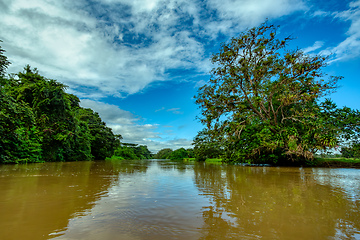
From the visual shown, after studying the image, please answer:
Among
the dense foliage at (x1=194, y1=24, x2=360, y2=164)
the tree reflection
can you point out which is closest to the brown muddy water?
the tree reflection

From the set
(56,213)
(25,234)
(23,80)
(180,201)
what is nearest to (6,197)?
(56,213)

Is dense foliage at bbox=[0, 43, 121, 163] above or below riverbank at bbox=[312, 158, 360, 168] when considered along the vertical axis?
above

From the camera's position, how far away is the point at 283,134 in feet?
56.0

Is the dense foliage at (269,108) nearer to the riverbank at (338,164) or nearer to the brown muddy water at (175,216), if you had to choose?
the riverbank at (338,164)

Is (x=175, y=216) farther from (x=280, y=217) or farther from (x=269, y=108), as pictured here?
(x=269, y=108)

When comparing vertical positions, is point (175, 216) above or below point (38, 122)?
below

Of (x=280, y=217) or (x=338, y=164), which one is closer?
(x=280, y=217)

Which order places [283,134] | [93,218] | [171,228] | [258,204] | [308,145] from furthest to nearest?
[283,134] → [308,145] → [258,204] → [93,218] → [171,228]

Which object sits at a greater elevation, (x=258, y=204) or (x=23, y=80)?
(x=23, y=80)

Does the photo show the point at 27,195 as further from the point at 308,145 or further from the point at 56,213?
the point at 308,145

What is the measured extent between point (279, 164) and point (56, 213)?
69.6 ft

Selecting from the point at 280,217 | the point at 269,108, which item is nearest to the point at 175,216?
the point at 280,217

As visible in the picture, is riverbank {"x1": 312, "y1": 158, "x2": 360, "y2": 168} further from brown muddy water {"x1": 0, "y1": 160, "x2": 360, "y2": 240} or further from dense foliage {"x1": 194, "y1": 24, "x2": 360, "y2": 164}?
brown muddy water {"x1": 0, "y1": 160, "x2": 360, "y2": 240}

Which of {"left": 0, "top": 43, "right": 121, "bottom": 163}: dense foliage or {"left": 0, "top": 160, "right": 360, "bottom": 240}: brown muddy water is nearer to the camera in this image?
{"left": 0, "top": 160, "right": 360, "bottom": 240}: brown muddy water
